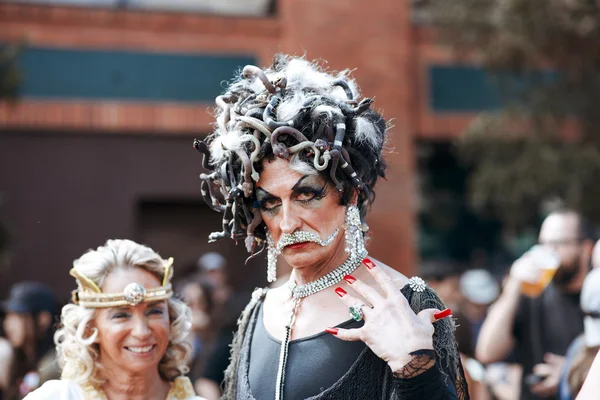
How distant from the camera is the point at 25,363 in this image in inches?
224

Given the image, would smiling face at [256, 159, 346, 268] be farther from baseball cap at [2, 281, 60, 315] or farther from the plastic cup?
baseball cap at [2, 281, 60, 315]

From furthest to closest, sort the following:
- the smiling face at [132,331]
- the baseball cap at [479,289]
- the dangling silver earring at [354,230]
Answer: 1. the baseball cap at [479,289]
2. the smiling face at [132,331]
3. the dangling silver earring at [354,230]

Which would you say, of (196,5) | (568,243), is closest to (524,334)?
(568,243)

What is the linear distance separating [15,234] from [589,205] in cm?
737

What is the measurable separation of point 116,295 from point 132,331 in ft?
0.52

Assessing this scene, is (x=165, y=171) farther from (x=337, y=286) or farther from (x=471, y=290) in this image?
(x=337, y=286)

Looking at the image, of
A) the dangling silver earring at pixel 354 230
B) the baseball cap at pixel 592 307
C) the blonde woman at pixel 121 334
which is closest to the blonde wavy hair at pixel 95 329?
the blonde woman at pixel 121 334

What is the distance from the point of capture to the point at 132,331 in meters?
3.48

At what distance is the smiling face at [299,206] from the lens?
2822 millimetres

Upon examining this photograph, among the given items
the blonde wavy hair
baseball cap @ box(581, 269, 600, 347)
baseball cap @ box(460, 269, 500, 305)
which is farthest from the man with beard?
baseball cap @ box(460, 269, 500, 305)

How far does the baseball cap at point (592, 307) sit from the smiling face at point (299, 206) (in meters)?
1.62

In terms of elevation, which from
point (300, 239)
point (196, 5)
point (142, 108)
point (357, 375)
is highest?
point (196, 5)

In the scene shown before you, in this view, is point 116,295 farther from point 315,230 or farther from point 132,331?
point 315,230

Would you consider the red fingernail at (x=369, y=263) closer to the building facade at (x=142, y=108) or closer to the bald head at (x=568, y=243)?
the bald head at (x=568, y=243)
